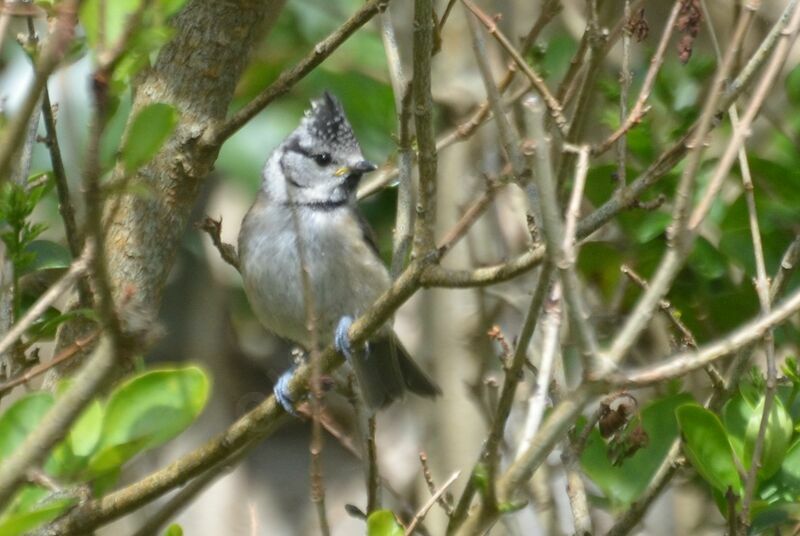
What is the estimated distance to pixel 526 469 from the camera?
1.85 meters

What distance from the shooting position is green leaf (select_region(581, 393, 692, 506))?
2693mm

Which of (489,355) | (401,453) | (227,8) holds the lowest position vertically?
(401,453)

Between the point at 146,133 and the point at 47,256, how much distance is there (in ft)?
4.16

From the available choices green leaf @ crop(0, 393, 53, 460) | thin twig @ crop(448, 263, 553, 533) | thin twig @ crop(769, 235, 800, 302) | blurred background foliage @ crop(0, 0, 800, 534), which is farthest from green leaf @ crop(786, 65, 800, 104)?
green leaf @ crop(0, 393, 53, 460)

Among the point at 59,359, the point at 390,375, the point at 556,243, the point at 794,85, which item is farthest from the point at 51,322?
→ the point at 794,85

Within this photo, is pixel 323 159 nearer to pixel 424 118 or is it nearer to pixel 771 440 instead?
pixel 424 118

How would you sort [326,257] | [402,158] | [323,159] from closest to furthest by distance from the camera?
[402,158], [326,257], [323,159]

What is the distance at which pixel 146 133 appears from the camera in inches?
64.2

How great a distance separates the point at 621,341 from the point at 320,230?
2.42 metres

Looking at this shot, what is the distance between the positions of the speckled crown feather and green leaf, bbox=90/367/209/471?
2.51 metres

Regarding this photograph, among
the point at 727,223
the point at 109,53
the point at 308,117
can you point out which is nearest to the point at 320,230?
the point at 308,117

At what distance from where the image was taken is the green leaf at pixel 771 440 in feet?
7.89

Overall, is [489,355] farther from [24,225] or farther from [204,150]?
[24,225]

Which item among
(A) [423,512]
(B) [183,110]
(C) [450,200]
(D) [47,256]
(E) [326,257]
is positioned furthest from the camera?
(C) [450,200]
